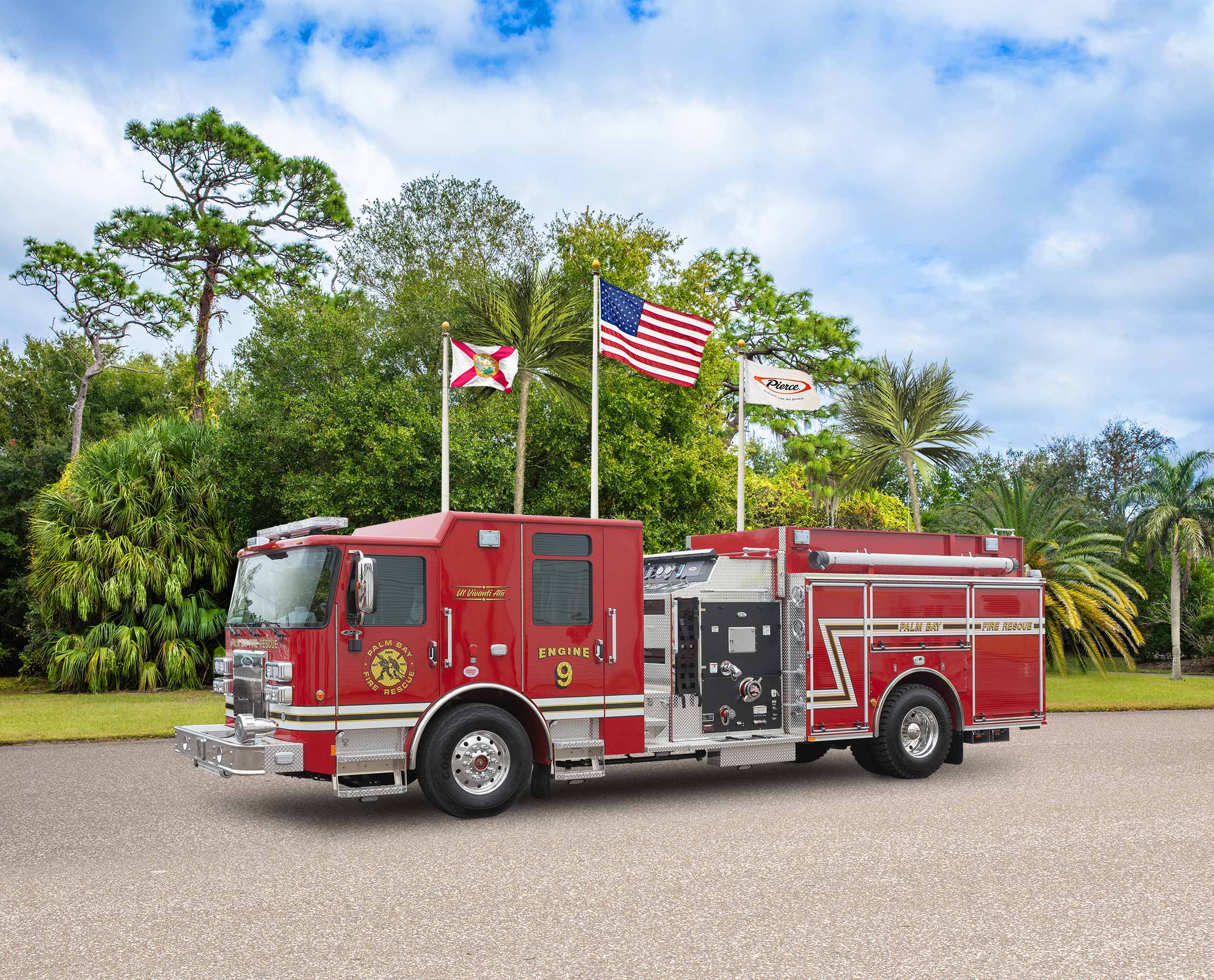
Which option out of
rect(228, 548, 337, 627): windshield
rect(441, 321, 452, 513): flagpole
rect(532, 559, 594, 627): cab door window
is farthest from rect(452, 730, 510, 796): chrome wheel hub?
rect(441, 321, 452, 513): flagpole

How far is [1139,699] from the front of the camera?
22.3 metres

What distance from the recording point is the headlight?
9.01 m

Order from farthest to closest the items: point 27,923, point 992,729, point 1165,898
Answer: point 992,729 < point 1165,898 < point 27,923

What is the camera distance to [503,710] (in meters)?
9.71

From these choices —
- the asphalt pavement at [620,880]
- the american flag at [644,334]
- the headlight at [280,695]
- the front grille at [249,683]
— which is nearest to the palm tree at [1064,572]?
the american flag at [644,334]

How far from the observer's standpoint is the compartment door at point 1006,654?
41.3ft

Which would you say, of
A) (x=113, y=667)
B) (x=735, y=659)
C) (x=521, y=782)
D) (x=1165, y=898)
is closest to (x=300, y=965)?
(x=521, y=782)

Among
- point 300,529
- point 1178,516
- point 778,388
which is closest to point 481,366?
A: point 778,388

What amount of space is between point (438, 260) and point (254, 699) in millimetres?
23309

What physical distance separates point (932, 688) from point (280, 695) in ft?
22.8

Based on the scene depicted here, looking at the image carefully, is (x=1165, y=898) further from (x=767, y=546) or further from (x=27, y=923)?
(x=27, y=923)

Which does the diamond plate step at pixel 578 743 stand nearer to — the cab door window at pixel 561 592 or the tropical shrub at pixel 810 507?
the cab door window at pixel 561 592

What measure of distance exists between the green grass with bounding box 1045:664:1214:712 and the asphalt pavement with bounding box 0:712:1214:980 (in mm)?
9380

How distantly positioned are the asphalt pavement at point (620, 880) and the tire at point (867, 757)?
16 centimetres
